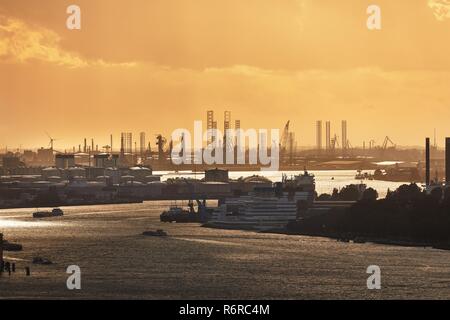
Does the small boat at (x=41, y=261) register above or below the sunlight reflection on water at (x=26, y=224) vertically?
above

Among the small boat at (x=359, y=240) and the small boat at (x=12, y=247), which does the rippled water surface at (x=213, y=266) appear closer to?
the small boat at (x=12, y=247)

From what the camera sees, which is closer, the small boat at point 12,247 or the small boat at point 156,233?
the small boat at point 12,247

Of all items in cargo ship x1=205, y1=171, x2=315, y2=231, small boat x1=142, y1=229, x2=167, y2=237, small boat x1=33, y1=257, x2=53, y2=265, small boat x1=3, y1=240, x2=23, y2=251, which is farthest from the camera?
cargo ship x1=205, y1=171, x2=315, y2=231

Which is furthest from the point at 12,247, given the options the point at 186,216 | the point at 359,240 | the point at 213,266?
the point at 186,216

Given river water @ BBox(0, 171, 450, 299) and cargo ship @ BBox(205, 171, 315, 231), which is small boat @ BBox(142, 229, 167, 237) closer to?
river water @ BBox(0, 171, 450, 299)

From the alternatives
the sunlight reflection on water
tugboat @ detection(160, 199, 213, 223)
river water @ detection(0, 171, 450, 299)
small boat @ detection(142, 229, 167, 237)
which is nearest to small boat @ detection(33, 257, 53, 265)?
river water @ detection(0, 171, 450, 299)

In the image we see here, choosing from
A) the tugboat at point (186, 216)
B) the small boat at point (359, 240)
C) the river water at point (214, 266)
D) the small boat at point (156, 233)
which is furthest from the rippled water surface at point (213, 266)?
the tugboat at point (186, 216)

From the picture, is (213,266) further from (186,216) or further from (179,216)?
(186,216)

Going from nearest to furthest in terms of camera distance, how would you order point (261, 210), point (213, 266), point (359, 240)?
point (213, 266), point (359, 240), point (261, 210)
